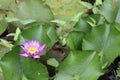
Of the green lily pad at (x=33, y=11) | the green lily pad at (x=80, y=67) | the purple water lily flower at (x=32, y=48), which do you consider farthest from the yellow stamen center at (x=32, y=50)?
the green lily pad at (x=33, y=11)

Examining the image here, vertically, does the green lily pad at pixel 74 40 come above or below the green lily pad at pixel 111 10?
below

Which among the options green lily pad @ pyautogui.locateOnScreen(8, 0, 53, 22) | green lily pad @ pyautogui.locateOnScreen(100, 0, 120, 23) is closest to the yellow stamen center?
green lily pad @ pyautogui.locateOnScreen(8, 0, 53, 22)

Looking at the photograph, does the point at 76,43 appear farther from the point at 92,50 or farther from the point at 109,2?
the point at 109,2

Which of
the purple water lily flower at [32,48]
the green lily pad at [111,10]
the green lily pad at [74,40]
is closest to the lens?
the purple water lily flower at [32,48]

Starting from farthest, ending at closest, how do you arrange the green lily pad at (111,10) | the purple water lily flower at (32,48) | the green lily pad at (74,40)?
the green lily pad at (111,10)
the green lily pad at (74,40)
the purple water lily flower at (32,48)

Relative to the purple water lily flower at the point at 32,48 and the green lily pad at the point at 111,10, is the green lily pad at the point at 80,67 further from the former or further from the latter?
the green lily pad at the point at 111,10

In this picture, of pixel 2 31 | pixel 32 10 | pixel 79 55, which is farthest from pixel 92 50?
pixel 2 31

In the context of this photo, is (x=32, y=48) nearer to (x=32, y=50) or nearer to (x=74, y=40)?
(x=32, y=50)
